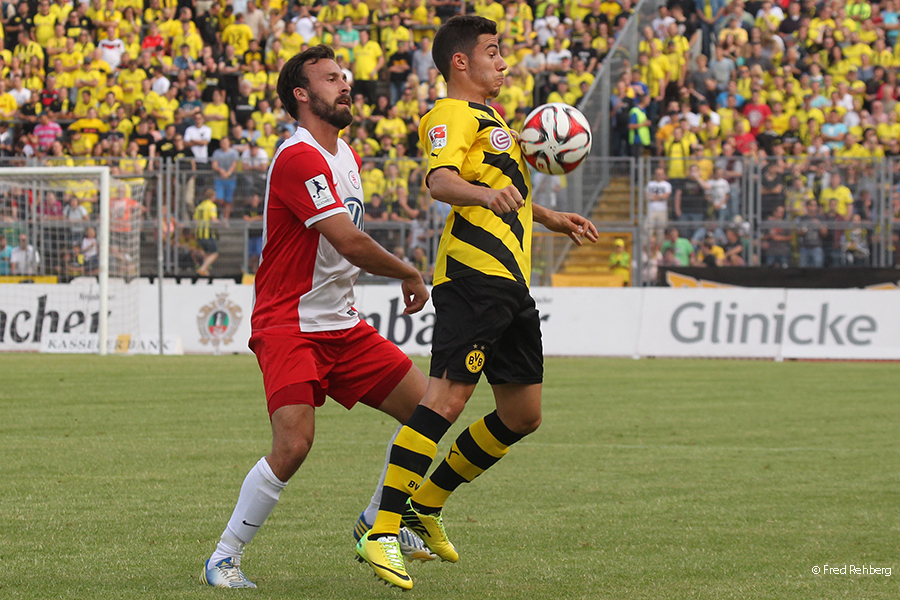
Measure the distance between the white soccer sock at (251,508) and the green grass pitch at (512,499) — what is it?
21 centimetres

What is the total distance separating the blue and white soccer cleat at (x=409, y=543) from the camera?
4.98 m

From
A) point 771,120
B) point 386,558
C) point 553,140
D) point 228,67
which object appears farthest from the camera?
point 228,67

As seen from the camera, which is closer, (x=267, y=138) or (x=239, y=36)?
(x=267, y=138)

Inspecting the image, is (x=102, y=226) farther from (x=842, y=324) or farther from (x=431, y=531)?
(x=431, y=531)

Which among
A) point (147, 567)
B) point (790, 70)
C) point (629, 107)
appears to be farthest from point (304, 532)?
point (790, 70)

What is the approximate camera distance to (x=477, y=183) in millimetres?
5012

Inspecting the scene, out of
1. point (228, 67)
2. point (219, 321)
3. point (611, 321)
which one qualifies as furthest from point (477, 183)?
point (228, 67)

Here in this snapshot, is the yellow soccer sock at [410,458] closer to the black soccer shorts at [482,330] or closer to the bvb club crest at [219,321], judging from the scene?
the black soccer shorts at [482,330]

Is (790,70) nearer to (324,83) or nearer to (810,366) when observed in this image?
(810,366)

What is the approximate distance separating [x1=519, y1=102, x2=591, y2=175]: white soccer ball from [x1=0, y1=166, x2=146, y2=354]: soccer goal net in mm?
14028

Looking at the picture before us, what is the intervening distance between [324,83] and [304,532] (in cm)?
218

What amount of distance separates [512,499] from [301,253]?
8.23ft

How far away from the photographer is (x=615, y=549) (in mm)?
5371

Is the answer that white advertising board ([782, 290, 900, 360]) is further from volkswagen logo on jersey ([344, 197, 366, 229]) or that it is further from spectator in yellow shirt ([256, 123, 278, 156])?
volkswagen logo on jersey ([344, 197, 366, 229])
